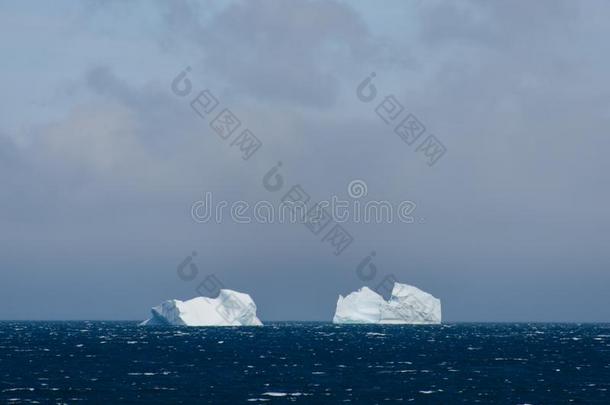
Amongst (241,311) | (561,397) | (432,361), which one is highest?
(241,311)

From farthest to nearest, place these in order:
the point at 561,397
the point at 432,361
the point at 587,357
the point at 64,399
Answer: the point at 587,357
the point at 432,361
the point at 561,397
the point at 64,399

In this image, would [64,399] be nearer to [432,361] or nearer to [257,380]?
[257,380]

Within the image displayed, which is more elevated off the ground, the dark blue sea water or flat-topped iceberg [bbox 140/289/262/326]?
flat-topped iceberg [bbox 140/289/262/326]

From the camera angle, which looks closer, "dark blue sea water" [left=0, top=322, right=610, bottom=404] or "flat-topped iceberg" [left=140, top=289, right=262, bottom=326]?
"dark blue sea water" [left=0, top=322, right=610, bottom=404]

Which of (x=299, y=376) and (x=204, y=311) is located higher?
(x=204, y=311)

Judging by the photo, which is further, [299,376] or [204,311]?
[204,311]

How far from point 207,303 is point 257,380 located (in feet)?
411

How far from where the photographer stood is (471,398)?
187 ft

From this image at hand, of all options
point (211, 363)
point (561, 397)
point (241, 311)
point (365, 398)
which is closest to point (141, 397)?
point (365, 398)

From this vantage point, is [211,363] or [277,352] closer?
[211,363]

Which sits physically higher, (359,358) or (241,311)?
(241,311)

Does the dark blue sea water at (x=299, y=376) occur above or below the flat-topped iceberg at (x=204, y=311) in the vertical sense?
below

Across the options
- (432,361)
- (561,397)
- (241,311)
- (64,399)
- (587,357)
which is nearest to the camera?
(64,399)

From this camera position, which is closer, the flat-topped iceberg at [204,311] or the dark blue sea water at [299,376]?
the dark blue sea water at [299,376]
